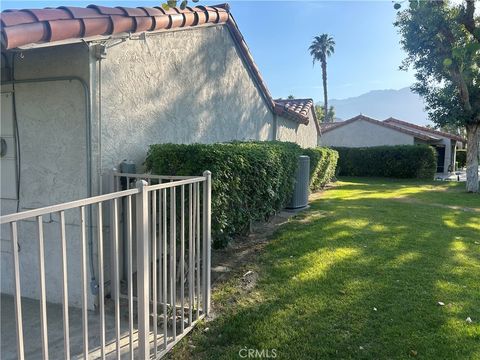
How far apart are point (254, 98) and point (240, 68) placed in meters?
1.24

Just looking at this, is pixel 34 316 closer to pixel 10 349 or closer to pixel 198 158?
pixel 10 349

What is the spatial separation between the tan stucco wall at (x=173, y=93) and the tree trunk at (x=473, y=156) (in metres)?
12.2

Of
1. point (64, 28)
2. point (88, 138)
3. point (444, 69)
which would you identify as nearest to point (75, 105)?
point (88, 138)

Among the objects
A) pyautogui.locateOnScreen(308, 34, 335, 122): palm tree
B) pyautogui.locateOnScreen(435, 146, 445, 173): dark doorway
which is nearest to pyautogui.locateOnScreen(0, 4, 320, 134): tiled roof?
pyautogui.locateOnScreen(435, 146, 445, 173): dark doorway

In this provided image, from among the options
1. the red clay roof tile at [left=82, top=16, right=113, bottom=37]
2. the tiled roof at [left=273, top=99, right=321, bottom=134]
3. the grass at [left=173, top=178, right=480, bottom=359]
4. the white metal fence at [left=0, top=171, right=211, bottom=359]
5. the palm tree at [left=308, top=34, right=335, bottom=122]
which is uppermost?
the palm tree at [left=308, top=34, right=335, bottom=122]

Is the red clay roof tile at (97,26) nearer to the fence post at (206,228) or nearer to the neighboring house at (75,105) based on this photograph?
the neighboring house at (75,105)

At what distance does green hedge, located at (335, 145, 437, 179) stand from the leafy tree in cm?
650

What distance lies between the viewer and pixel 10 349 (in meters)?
3.64

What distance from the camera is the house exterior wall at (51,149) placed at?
4.38m

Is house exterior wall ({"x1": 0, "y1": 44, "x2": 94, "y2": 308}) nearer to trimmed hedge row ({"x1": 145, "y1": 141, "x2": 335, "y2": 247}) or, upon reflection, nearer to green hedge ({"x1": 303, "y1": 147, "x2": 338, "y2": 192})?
trimmed hedge row ({"x1": 145, "y1": 141, "x2": 335, "y2": 247})

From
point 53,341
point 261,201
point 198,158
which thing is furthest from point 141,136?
point 53,341

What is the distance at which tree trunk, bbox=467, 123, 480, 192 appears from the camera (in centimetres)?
1656

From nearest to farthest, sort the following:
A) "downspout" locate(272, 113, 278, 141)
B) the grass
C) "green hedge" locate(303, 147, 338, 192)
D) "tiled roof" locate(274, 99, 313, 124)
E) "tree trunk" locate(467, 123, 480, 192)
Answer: the grass, "downspout" locate(272, 113, 278, 141), "tiled roof" locate(274, 99, 313, 124), "green hedge" locate(303, 147, 338, 192), "tree trunk" locate(467, 123, 480, 192)

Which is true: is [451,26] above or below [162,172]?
above
